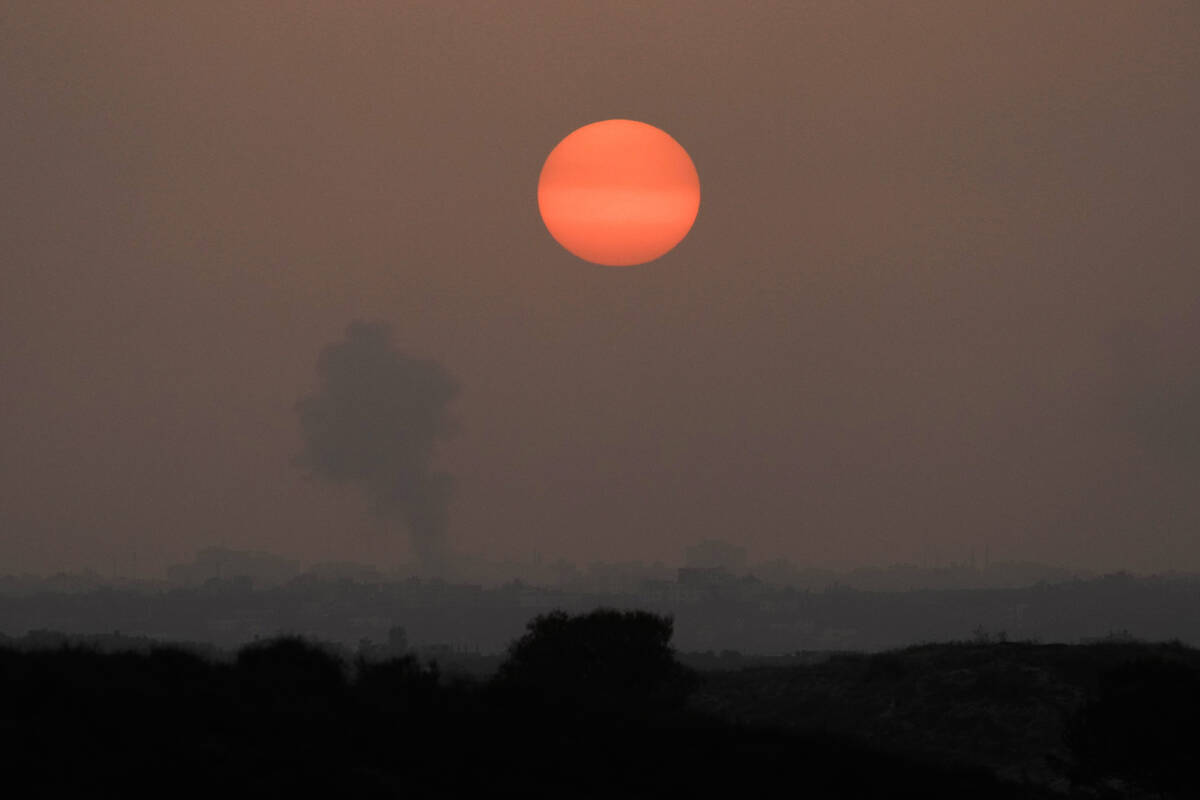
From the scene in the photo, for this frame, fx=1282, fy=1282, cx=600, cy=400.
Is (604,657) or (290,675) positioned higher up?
(604,657)

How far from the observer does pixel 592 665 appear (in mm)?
57625

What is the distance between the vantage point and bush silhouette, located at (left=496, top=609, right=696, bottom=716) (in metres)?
57.3

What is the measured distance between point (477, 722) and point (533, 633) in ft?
95.1

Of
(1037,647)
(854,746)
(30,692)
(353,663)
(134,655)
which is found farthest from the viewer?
(1037,647)

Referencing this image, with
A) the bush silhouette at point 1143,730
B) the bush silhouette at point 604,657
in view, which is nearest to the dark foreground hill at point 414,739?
the bush silhouette at point 1143,730

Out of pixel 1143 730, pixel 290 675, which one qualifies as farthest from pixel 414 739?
pixel 1143 730

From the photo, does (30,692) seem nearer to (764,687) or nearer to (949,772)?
(949,772)

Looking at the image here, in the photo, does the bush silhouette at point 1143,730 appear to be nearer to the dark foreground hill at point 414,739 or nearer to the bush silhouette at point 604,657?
the dark foreground hill at point 414,739

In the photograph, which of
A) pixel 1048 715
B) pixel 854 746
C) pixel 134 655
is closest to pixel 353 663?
pixel 134 655

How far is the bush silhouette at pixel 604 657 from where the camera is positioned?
5728 centimetres

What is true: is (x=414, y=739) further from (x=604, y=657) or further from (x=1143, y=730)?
(x=604, y=657)

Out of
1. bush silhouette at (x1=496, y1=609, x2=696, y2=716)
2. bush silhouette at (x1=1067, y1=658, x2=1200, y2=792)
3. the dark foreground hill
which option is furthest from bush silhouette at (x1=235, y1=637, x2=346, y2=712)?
bush silhouette at (x1=1067, y1=658, x2=1200, y2=792)

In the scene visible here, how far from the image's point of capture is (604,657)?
57.8m

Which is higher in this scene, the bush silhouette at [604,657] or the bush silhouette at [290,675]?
the bush silhouette at [604,657]
